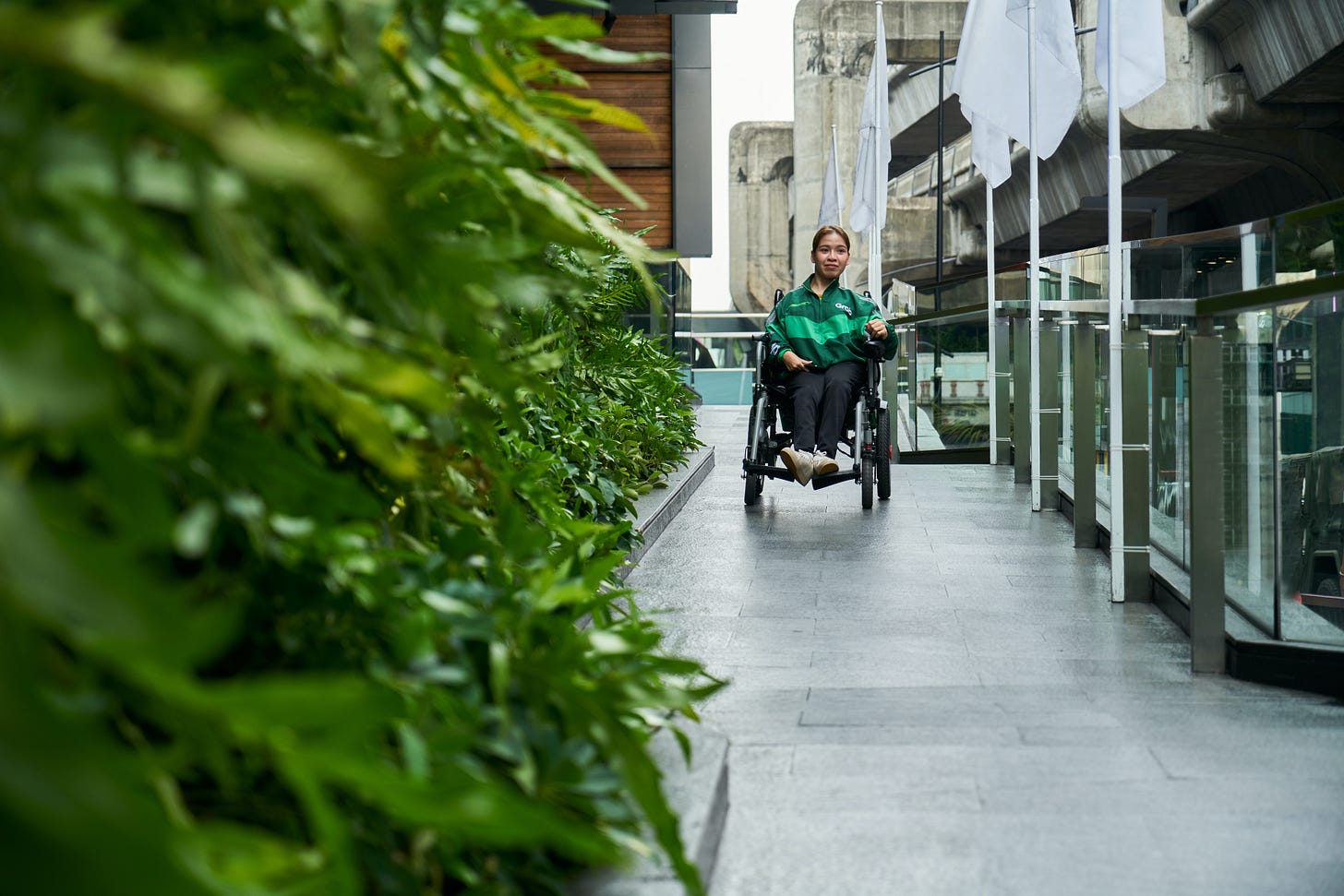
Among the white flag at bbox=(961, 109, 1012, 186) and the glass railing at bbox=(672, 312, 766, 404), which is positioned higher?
Answer: the white flag at bbox=(961, 109, 1012, 186)

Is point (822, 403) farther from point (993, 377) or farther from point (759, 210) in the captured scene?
point (759, 210)

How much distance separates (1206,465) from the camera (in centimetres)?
399

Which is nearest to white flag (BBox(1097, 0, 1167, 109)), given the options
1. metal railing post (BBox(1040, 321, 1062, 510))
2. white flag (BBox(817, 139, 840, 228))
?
metal railing post (BBox(1040, 321, 1062, 510))

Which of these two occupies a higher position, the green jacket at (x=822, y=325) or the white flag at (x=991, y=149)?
the white flag at (x=991, y=149)

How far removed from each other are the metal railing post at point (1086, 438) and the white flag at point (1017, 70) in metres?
2.63

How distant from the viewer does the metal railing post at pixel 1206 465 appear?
398cm

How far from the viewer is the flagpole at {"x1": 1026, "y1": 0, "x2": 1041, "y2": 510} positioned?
7699 millimetres

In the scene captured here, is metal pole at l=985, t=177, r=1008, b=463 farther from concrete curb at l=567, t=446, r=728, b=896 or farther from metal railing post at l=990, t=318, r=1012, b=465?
concrete curb at l=567, t=446, r=728, b=896

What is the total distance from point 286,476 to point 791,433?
6473mm

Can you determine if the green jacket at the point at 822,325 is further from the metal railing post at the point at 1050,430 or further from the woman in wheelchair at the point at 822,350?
the metal railing post at the point at 1050,430

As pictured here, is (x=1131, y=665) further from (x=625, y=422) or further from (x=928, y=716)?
(x=625, y=422)

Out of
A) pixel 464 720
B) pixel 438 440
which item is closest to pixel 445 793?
pixel 464 720

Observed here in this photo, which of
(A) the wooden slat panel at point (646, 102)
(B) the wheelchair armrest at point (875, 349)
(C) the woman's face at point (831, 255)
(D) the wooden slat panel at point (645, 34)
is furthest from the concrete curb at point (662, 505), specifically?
(D) the wooden slat panel at point (645, 34)

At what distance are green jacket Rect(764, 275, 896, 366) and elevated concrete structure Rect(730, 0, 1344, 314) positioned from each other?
305 inches
